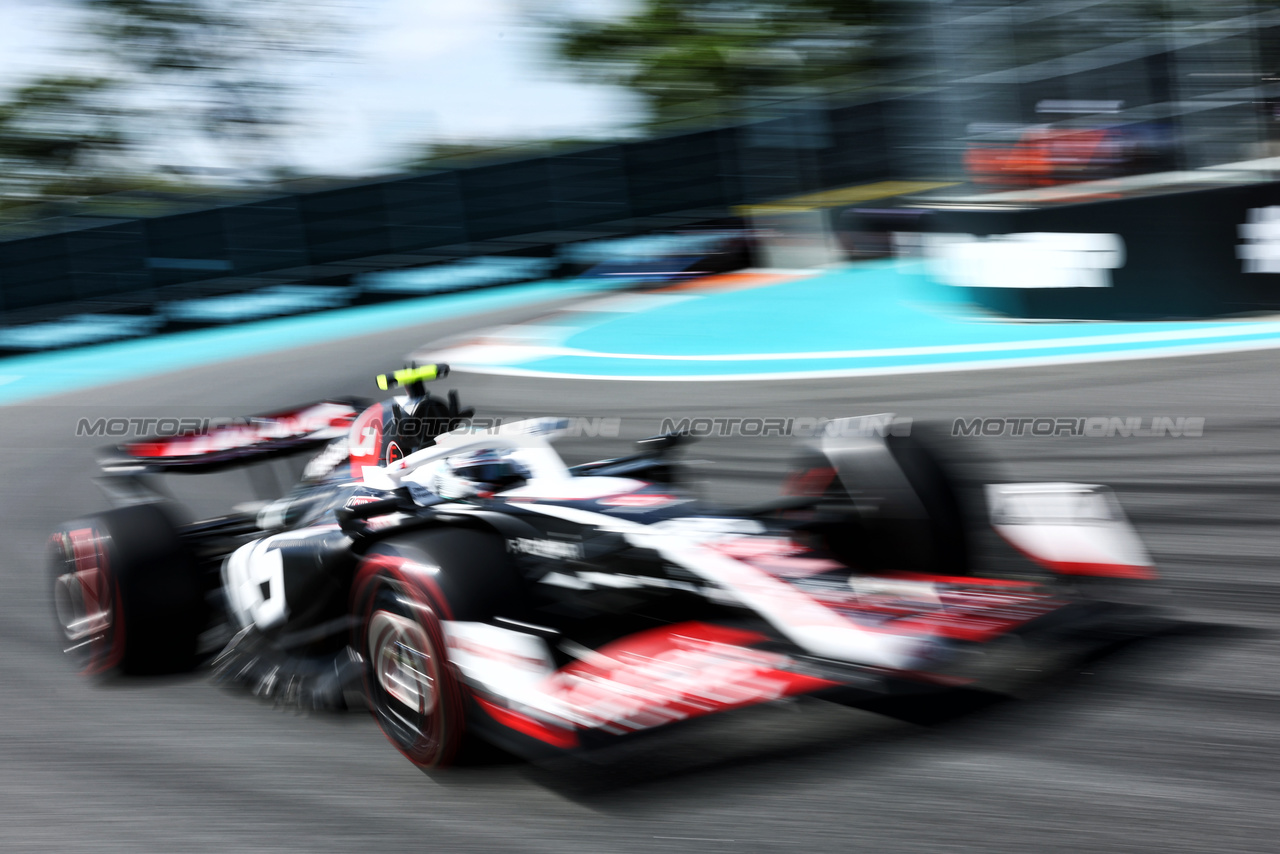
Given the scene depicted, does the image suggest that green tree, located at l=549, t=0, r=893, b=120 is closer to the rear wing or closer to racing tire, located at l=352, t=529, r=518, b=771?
the rear wing

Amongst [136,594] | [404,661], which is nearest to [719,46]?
[136,594]

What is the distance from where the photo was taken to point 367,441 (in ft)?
13.4

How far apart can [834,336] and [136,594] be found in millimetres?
6841

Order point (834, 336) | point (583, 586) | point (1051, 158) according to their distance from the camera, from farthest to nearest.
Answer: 1. point (834, 336)
2. point (1051, 158)
3. point (583, 586)

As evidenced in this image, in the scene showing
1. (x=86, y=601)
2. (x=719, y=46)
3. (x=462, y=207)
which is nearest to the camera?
(x=86, y=601)

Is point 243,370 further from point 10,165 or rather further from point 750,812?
point 10,165

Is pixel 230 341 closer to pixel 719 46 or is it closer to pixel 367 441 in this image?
pixel 367 441

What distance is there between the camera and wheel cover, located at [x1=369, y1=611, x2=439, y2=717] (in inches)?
117

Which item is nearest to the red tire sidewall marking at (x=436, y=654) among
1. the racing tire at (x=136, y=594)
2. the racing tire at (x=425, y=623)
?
the racing tire at (x=425, y=623)

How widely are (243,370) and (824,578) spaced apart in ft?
31.3

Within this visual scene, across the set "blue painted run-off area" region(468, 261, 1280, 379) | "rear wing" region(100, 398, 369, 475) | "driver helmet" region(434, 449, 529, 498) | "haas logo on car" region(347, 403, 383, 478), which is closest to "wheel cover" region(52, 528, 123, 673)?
"rear wing" region(100, 398, 369, 475)

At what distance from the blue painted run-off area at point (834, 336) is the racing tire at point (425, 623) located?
5.55 m

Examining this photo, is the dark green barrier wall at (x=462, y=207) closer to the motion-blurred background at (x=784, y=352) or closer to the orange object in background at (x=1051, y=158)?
the motion-blurred background at (x=784, y=352)

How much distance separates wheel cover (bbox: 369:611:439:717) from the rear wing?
69.9 inches
